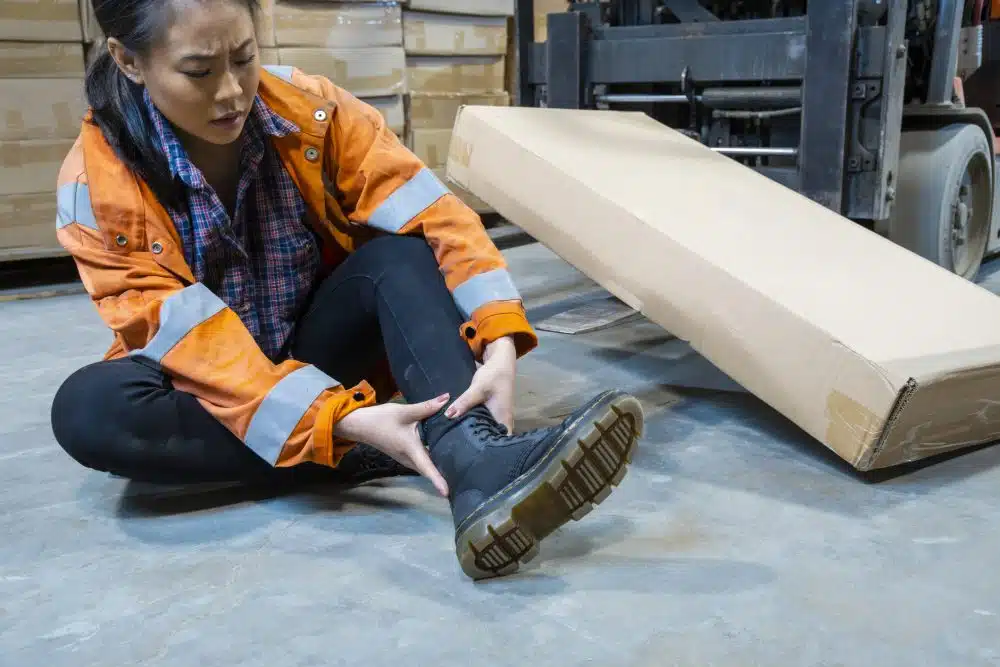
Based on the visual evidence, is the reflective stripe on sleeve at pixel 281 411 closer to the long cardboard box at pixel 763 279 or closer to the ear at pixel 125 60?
the ear at pixel 125 60

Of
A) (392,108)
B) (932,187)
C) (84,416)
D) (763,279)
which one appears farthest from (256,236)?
(392,108)

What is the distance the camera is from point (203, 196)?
3.53ft

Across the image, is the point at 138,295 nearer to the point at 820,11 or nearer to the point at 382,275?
the point at 382,275

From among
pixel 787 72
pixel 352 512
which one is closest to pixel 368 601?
pixel 352 512

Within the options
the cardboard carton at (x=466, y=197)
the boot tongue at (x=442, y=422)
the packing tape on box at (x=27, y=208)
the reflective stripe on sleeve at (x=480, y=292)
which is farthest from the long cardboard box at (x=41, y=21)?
the boot tongue at (x=442, y=422)

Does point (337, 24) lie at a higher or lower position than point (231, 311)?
higher

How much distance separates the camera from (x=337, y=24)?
9.25 feet

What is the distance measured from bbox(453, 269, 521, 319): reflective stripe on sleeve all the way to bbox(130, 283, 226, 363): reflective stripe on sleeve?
28 cm

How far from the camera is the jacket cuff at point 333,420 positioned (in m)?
0.98

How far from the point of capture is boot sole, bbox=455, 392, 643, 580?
86 centimetres

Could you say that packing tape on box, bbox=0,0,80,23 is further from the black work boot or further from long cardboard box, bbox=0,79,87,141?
the black work boot

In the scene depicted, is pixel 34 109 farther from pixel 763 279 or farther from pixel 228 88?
pixel 763 279

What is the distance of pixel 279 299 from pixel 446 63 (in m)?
2.20

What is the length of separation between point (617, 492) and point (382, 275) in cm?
41
